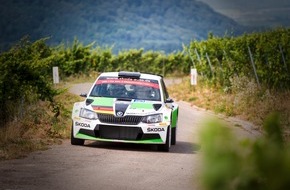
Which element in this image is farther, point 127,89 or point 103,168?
point 127,89

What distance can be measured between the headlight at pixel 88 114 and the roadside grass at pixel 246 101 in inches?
217

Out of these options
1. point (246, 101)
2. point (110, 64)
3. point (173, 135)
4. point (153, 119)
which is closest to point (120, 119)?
point (153, 119)

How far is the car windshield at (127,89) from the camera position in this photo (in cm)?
1700

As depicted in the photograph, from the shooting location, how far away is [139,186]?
1094 cm

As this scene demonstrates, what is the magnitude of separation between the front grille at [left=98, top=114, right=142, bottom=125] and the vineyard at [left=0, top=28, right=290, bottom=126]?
2806 millimetres

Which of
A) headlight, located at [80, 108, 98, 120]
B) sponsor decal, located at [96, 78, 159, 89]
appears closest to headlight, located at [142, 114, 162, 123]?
headlight, located at [80, 108, 98, 120]

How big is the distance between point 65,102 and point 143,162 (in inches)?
581

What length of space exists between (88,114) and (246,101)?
37.8 ft

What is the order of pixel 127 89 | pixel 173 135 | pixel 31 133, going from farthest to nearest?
1. pixel 31 133
2. pixel 173 135
3. pixel 127 89

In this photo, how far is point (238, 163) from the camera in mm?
1760

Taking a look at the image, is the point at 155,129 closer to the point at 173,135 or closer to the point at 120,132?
the point at 120,132

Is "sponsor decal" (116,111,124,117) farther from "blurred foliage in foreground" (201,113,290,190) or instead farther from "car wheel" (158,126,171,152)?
"blurred foliage in foreground" (201,113,290,190)

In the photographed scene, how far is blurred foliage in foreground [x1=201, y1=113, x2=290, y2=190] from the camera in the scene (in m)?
1.66

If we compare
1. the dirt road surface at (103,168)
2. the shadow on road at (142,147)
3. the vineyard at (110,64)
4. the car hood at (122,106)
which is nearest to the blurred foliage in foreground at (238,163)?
the dirt road surface at (103,168)
